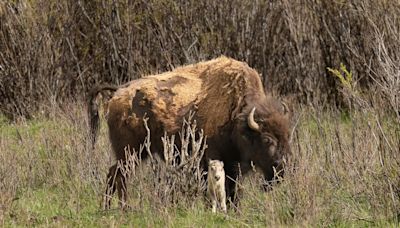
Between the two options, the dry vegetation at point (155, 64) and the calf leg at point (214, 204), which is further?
the dry vegetation at point (155, 64)

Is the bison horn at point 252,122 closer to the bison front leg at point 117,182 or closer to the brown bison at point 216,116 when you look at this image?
the brown bison at point 216,116

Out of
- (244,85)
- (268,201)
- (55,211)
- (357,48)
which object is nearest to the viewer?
(268,201)

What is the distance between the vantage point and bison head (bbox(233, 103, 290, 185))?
8413 mm

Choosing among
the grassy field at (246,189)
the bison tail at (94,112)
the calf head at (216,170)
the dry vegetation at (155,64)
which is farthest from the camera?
the bison tail at (94,112)

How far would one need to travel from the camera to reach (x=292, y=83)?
14.8 m

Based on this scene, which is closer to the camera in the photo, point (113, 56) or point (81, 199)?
point (81, 199)

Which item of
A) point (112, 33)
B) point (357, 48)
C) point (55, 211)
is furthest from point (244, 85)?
point (112, 33)

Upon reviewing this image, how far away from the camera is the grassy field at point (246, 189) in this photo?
24.1 feet

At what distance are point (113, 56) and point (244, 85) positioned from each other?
7.12 metres

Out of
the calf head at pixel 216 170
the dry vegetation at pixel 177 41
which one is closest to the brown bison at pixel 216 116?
the calf head at pixel 216 170

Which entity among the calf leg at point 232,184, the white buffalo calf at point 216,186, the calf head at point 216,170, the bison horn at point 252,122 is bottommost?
the calf leg at point 232,184

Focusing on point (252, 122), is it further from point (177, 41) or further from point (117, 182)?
point (177, 41)

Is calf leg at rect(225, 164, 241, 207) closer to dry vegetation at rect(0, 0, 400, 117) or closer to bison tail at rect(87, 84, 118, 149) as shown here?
bison tail at rect(87, 84, 118, 149)

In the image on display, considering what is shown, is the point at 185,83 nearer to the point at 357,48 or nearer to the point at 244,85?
the point at 244,85
